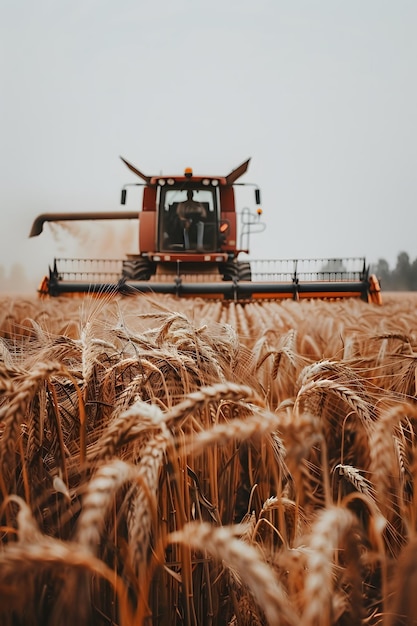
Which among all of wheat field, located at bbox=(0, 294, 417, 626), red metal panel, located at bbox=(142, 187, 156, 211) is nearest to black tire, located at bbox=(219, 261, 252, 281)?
red metal panel, located at bbox=(142, 187, 156, 211)

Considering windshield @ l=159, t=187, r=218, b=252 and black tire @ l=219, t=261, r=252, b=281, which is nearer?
windshield @ l=159, t=187, r=218, b=252

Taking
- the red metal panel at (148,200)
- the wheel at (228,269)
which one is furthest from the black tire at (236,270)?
the red metal panel at (148,200)

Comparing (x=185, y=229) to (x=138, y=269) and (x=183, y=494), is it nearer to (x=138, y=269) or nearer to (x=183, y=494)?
(x=138, y=269)

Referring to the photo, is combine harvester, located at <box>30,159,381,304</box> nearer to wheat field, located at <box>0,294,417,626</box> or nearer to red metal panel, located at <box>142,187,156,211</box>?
red metal panel, located at <box>142,187,156,211</box>

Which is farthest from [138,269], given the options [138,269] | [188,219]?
[188,219]

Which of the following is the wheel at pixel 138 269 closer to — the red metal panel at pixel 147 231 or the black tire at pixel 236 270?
the red metal panel at pixel 147 231

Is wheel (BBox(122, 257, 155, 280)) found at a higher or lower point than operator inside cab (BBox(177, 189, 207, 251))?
lower

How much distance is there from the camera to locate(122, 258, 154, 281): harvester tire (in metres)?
10.5

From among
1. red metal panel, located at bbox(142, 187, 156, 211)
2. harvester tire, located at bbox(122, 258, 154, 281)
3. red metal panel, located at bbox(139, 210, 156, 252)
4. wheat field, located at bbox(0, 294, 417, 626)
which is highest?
red metal panel, located at bbox(142, 187, 156, 211)

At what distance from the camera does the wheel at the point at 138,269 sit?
10.5m

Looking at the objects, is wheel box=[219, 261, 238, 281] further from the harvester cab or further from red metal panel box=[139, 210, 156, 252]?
red metal panel box=[139, 210, 156, 252]

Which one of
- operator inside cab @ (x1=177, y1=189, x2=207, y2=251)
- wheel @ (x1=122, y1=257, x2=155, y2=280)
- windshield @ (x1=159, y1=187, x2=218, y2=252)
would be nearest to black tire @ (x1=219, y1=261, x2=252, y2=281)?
windshield @ (x1=159, y1=187, x2=218, y2=252)

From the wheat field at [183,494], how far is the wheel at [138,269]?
27.8ft

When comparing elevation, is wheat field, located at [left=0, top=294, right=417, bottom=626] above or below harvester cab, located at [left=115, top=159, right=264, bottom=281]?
below
